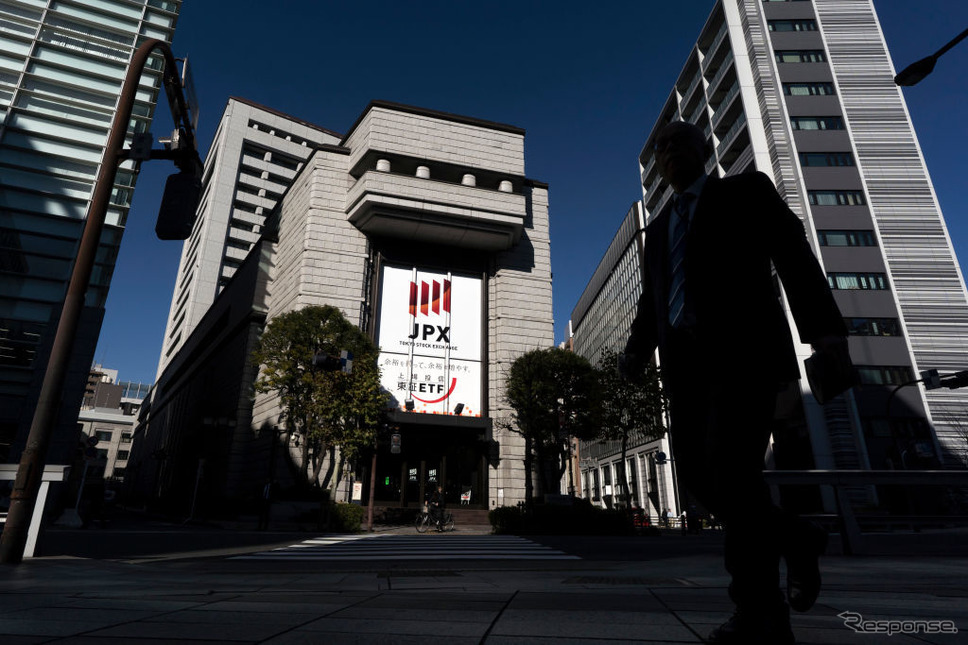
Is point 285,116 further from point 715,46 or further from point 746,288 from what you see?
point 746,288

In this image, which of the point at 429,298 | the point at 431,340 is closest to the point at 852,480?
the point at 431,340

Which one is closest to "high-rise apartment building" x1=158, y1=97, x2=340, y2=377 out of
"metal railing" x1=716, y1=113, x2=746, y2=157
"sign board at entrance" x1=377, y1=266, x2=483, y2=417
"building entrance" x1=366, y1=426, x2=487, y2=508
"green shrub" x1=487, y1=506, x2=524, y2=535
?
"sign board at entrance" x1=377, y1=266, x2=483, y2=417

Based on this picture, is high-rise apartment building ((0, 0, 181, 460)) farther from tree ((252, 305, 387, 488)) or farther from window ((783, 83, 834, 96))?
window ((783, 83, 834, 96))

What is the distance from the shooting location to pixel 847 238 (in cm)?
3164

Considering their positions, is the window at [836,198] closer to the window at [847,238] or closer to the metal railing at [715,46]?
the window at [847,238]

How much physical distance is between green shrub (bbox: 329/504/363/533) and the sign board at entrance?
6910 millimetres

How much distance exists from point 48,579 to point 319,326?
55.7 ft

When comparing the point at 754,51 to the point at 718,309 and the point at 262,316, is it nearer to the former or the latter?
the point at 262,316

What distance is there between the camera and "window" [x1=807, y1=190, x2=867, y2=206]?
3238cm

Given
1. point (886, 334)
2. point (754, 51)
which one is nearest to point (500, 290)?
point (886, 334)

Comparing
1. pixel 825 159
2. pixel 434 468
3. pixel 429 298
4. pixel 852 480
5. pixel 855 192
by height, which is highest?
pixel 825 159

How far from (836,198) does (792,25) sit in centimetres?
1468

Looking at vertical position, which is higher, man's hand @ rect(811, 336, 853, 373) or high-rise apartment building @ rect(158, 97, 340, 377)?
high-rise apartment building @ rect(158, 97, 340, 377)

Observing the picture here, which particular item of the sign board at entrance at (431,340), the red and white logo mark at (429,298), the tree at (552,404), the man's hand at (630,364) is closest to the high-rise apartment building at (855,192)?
the tree at (552,404)
